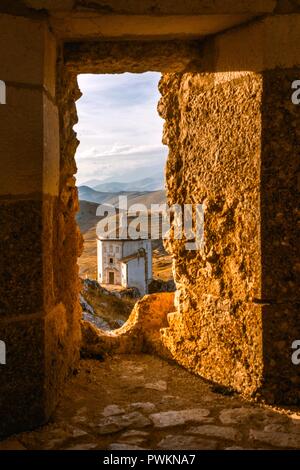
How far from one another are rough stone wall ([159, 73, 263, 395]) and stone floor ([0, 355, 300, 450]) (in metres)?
0.19

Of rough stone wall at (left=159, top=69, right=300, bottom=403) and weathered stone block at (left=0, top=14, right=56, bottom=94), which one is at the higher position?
weathered stone block at (left=0, top=14, right=56, bottom=94)

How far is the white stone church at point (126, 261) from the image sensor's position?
30.3 m

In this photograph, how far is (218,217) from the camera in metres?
2.85

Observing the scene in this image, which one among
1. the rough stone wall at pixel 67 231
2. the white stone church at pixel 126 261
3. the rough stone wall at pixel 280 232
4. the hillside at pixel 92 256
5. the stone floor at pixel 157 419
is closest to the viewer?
the stone floor at pixel 157 419

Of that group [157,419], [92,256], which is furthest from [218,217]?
[92,256]

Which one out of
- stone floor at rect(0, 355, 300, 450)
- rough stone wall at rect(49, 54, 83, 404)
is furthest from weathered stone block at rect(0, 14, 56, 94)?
stone floor at rect(0, 355, 300, 450)

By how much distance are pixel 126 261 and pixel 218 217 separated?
27093 mm

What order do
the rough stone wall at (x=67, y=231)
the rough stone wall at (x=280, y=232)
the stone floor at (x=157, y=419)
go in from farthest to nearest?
the rough stone wall at (x=67, y=231), the rough stone wall at (x=280, y=232), the stone floor at (x=157, y=419)

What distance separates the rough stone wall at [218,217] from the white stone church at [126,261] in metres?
26.7

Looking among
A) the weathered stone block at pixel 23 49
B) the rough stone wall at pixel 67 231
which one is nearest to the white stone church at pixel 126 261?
the rough stone wall at pixel 67 231

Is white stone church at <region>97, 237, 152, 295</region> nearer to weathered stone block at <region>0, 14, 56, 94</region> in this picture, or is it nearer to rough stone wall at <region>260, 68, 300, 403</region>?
rough stone wall at <region>260, 68, 300, 403</region>

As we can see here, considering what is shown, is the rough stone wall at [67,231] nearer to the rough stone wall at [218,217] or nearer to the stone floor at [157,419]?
the stone floor at [157,419]

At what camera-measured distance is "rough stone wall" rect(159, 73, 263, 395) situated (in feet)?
8.47

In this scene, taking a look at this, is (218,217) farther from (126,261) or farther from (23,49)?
(126,261)
